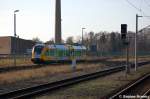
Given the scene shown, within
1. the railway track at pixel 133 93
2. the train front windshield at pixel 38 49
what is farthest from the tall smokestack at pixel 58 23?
the railway track at pixel 133 93

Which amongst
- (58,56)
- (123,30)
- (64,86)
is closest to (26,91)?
(64,86)

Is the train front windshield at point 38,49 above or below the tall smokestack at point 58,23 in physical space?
below

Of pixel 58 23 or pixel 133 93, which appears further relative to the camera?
pixel 58 23

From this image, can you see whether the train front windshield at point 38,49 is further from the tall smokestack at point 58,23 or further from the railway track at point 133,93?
the tall smokestack at point 58,23

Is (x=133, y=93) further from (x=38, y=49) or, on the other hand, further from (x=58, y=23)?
Result: (x=58, y=23)

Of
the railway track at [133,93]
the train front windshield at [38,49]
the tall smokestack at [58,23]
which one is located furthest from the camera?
the tall smokestack at [58,23]

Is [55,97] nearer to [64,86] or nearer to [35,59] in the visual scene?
[64,86]

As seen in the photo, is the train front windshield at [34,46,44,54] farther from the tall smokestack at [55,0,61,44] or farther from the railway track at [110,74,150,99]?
the tall smokestack at [55,0,61,44]

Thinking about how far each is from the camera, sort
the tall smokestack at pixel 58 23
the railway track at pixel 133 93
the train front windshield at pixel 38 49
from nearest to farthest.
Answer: the railway track at pixel 133 93 < the train front windshield at pixel 38 49 < the tall smokestack at pixel 58 23

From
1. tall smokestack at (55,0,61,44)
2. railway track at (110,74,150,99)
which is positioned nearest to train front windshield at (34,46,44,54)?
railway track at (110,74,150,99)

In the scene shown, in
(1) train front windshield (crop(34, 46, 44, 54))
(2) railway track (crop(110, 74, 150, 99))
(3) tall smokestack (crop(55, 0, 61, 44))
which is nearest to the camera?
(2) railway track (crop(110, 74, 150, 99))

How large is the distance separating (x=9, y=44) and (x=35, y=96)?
328 ft

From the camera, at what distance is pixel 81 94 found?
19141mm

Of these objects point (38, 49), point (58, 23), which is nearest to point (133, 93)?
point (38, 49)
